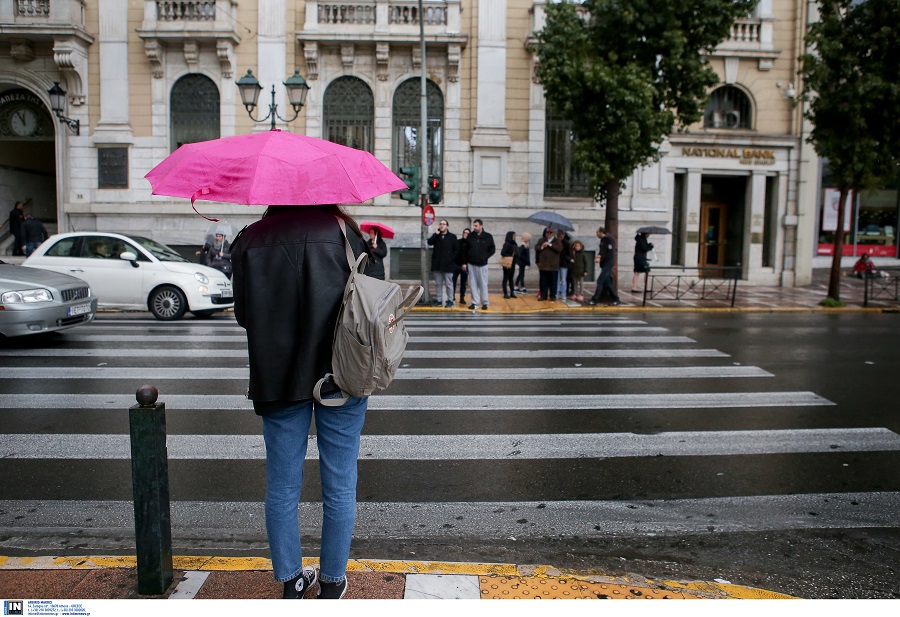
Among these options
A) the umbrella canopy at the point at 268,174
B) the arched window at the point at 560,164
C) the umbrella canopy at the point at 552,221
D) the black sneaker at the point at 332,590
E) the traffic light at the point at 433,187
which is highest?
the arched window at the point at 560,164

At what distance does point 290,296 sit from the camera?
3.17m

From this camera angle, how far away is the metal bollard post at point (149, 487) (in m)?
3.38

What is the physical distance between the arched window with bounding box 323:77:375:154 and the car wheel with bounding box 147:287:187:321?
10462 mm

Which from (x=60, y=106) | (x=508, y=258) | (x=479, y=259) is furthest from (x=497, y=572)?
(x=60, y=106)

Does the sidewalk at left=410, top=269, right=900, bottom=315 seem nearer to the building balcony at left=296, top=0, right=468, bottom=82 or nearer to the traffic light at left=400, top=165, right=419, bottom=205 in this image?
the traffic light at left=400, top=165, right=419, bottom=205

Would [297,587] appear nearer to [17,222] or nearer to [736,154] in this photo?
[17,222]

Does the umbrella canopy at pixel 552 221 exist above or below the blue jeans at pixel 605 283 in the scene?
above

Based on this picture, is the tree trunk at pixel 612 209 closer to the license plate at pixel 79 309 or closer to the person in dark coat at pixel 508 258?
the person in dark coat at pixel 508 258

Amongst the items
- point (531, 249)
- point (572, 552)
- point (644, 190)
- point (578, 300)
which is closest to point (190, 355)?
point (572, 552)

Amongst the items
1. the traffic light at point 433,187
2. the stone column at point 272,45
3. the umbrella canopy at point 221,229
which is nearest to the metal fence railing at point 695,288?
the traffic light at point 433,187

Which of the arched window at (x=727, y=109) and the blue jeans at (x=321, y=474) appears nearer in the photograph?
the blue jeans at (x=321, y=474)

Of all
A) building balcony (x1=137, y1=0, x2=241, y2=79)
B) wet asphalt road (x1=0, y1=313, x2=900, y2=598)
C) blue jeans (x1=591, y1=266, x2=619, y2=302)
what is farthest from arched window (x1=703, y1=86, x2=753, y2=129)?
wet asphalt road (x1=0, y1=313, x2=900, y2=598)

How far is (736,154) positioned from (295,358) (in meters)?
23.7

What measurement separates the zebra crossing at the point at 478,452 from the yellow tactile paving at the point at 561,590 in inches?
32.5
